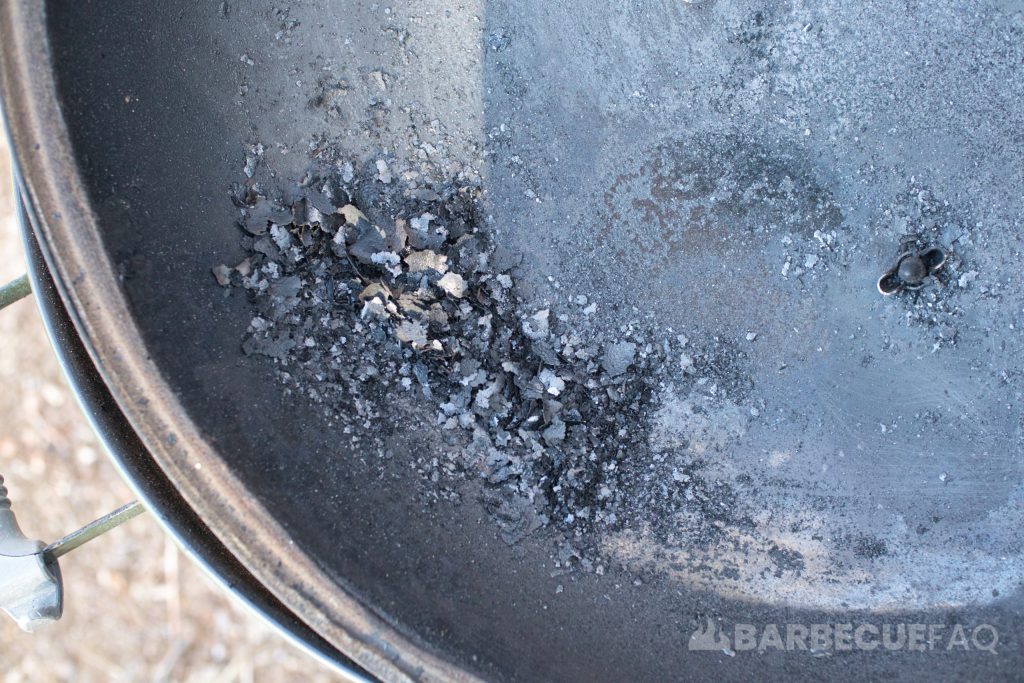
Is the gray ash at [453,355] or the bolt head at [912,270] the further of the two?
the bolt head at [912,270]

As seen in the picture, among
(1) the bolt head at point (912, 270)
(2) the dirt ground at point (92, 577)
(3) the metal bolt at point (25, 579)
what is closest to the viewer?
(3) the metal bolt at point (25, 579)

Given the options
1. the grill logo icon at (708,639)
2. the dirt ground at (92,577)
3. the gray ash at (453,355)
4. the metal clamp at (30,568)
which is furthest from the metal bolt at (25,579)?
the dirt ground at (92,577)

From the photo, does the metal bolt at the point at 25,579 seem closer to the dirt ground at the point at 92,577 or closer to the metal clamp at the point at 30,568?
the metal clamp at the point at 30,568

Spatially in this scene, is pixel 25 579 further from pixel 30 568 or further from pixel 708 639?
pixel 708 639

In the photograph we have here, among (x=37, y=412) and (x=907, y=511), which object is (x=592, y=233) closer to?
(x=907, y=511)

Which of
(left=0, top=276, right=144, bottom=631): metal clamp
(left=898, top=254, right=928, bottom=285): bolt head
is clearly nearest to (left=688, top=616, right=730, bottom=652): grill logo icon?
(left=898, top=254, right=928, bottom=285): bolt head

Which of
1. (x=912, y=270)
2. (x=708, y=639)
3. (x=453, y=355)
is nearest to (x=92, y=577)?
(x=453, y=355)

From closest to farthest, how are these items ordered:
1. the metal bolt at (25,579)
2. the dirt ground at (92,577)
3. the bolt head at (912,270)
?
the metal bolt at (25,579) → the bolt head at (912,270) → the dirt ground at (92,577)

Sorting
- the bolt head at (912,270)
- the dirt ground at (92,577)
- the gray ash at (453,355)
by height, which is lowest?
the dirt ground at (92,577)
